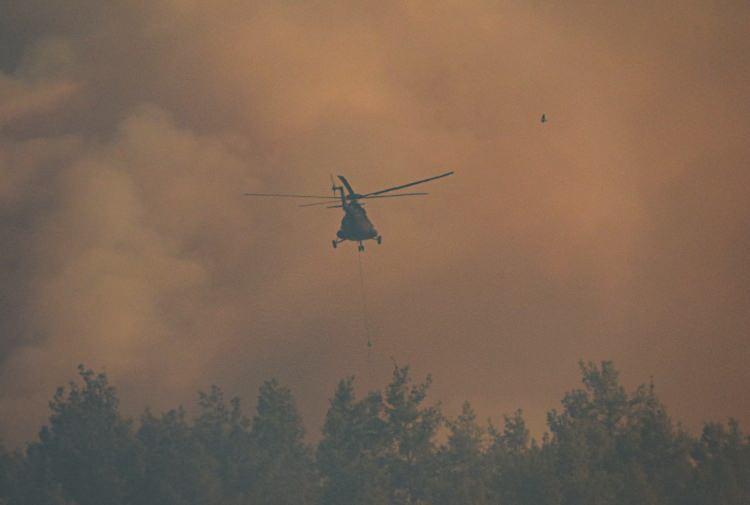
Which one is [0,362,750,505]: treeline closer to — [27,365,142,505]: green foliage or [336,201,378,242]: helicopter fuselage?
[27,365,142,505]: green foliage

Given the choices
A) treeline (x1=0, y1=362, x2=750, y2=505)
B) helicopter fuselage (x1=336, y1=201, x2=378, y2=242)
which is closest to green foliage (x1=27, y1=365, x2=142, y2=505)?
treeline (x1=0, y1=362, x2=750, y2=505)

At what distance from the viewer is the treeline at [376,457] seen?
119 metres

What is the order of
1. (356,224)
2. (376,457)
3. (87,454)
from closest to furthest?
(356,224)
(376,457)
(87,454)

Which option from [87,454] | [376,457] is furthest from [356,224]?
[87,454]

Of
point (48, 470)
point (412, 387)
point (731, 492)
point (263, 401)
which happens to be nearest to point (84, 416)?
point (48, 470)

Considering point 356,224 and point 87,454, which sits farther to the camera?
point 87,454

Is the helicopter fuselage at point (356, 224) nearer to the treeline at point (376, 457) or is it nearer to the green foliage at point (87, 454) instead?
the treeline at point (376, 457)

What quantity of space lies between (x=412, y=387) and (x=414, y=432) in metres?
6.31

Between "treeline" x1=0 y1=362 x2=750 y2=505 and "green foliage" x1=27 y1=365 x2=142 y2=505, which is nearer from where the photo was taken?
"treeline" x1=0 y1=362 x2=750 y2=505

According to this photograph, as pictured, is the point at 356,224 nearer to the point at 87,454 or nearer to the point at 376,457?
the point at 376,457

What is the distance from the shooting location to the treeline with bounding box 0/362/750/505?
119m

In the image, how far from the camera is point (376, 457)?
139m

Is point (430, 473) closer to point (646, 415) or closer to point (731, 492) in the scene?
point (646, 415)

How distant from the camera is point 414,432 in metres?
140
